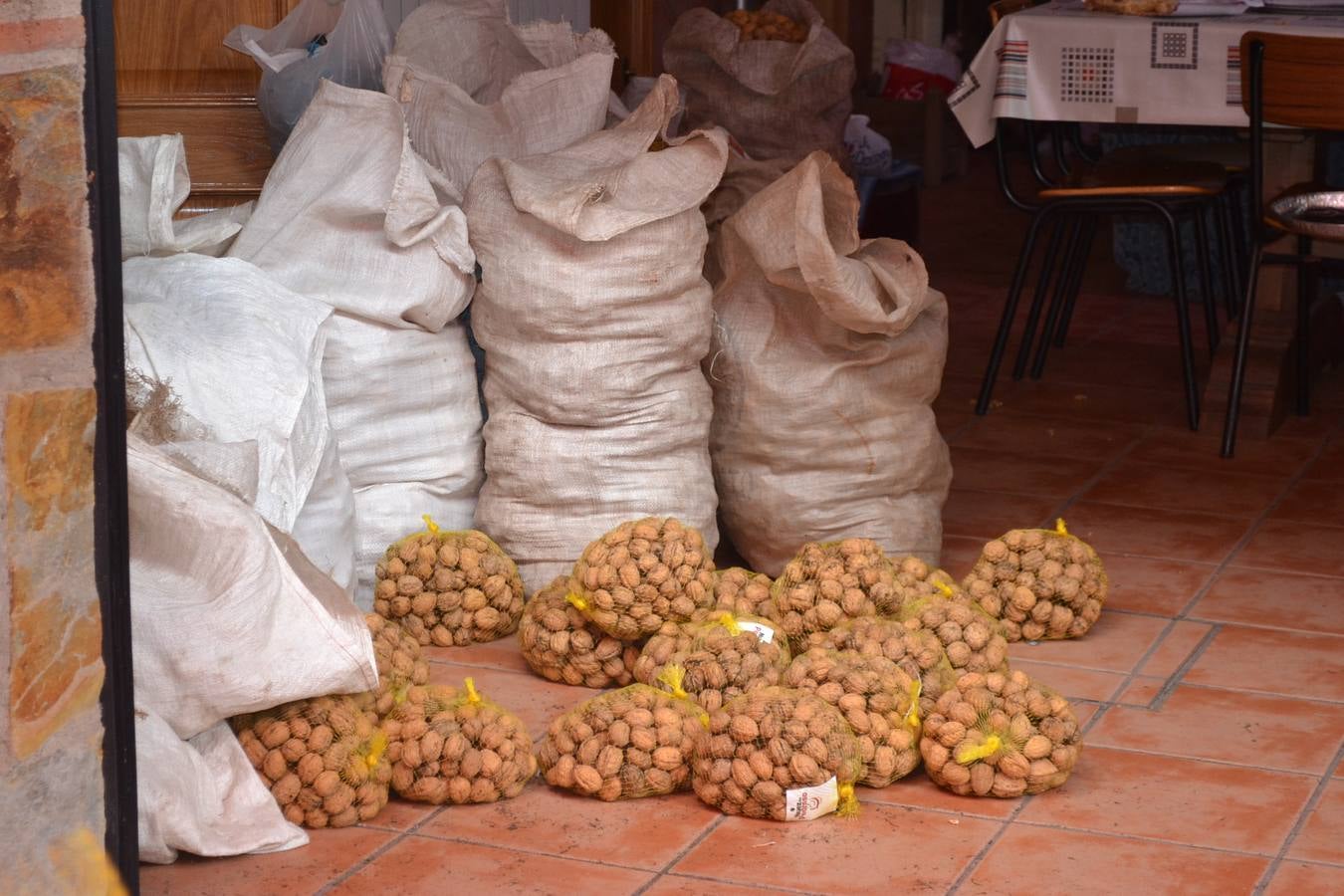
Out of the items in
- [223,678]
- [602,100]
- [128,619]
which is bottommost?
[223,678]

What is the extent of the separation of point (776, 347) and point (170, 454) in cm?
112

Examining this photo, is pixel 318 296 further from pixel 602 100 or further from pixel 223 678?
pixel 223 678

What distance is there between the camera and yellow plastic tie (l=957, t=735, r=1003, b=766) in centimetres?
216

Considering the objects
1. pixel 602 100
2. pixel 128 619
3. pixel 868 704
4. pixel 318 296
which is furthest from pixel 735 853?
pixel 602 100

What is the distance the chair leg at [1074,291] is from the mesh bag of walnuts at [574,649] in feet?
7.47

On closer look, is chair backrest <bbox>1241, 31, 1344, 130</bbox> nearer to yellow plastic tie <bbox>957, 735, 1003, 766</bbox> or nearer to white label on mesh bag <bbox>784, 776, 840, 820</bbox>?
yellow plastic tie <bbox>957, 735, 1003, 766</bbox>

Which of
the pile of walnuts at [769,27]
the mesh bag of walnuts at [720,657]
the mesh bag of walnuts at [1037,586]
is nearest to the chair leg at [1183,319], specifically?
the pile of walnuts at [769,27]

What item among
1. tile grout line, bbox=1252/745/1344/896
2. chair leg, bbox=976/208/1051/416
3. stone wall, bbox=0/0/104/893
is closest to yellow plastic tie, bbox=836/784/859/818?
tile grout line, bbox=1252/745/1344/896

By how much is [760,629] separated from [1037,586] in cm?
52

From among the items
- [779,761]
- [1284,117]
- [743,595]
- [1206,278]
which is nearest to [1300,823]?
[779,761]

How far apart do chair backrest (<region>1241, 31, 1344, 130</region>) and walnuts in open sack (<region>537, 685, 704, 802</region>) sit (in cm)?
205

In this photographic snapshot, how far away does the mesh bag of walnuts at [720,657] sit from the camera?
230cm

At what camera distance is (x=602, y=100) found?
3070mm

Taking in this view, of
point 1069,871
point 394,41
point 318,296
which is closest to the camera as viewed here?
point 1069,871
